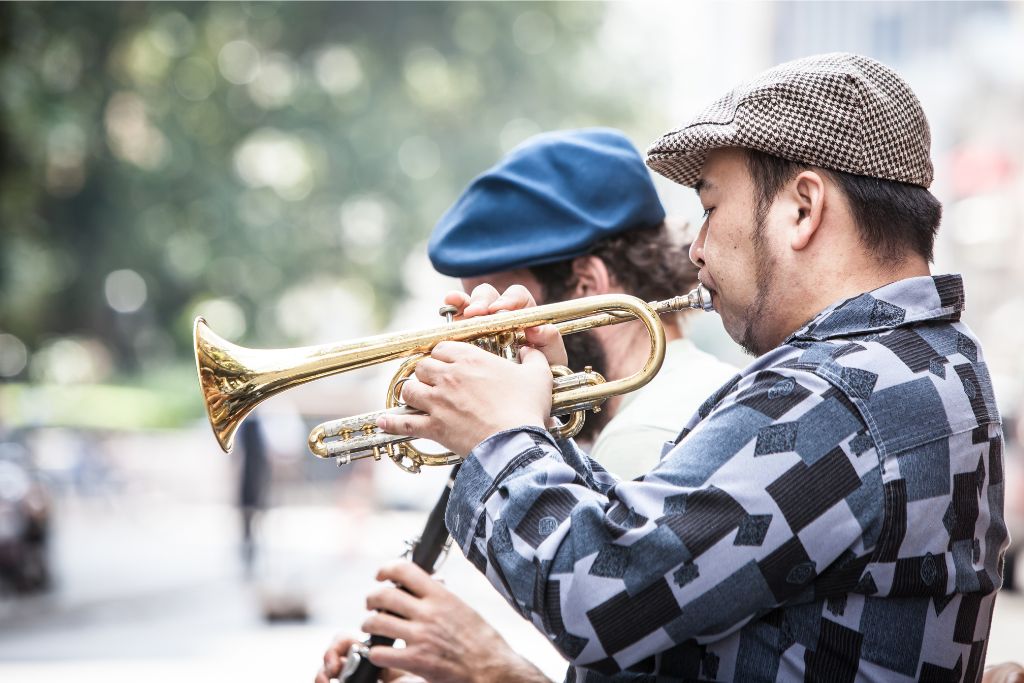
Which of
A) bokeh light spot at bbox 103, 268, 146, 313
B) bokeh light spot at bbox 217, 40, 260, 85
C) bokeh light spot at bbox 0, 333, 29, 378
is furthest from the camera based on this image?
bokeh light spot at bbox 103, 268, 146, 313

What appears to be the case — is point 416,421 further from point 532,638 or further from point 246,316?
point 246,316

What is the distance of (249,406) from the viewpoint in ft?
6.72

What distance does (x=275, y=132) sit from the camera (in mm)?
17688

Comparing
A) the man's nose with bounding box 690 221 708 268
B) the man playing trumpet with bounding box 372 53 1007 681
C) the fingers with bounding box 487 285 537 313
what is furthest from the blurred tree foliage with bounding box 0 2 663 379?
the man playing trumpet with bounding box 372 53 1007 681

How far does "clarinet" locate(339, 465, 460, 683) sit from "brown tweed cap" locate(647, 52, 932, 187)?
0.80 meters

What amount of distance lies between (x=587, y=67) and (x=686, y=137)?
1746 centimetres

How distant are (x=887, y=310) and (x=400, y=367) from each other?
810 mm

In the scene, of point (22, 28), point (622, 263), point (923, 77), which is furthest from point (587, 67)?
point (923, 77)

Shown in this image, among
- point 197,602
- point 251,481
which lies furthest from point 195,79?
point 197,602

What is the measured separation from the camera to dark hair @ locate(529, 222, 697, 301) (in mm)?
2598

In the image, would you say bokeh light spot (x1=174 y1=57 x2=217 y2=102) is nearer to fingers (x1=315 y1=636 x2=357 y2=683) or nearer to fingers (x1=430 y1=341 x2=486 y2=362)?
fingers (x1=315 y1=636 x2=357 y2=683)

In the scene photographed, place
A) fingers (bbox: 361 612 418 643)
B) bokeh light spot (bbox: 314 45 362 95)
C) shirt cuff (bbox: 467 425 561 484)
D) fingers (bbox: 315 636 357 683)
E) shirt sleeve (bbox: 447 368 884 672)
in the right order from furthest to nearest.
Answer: bokeh light spot (bbox: 314 45 362 95) → fingers (bbox: 315 636 357 683) → fingers (bbox: 361 612 418 643) → shirt cuff (bbox: 467 425 561 484) → shirt sleeve (bbox: 447 368 884 672)

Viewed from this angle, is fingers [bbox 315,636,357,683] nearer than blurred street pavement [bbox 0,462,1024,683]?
Yes

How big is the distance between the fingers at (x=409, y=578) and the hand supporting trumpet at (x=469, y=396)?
0.31 meters
